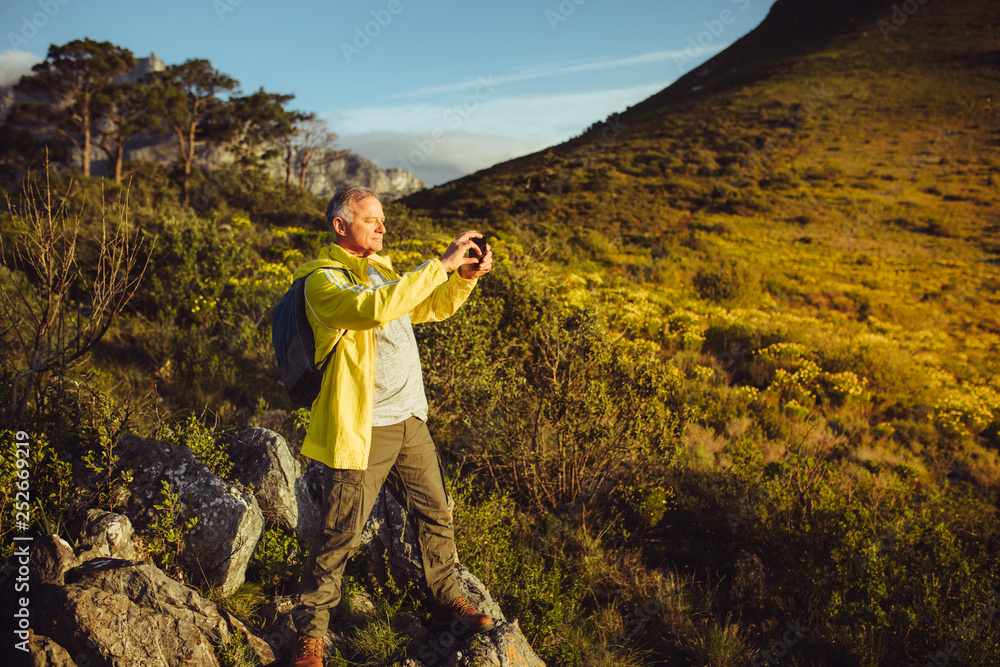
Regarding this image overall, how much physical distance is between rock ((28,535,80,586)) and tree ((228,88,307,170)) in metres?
24.3

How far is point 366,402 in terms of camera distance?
75.0 inches

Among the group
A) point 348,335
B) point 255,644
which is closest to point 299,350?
point 348,335

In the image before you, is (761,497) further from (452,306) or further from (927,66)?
(927,66)

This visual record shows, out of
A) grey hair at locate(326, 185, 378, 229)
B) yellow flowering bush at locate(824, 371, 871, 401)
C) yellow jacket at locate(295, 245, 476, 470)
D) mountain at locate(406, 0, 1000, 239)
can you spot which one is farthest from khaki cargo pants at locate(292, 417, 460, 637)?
mountain at locate(406, 0, 1000, 239)

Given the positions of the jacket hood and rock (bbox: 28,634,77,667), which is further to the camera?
the jacket hood

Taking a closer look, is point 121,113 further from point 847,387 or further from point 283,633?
point 847,387

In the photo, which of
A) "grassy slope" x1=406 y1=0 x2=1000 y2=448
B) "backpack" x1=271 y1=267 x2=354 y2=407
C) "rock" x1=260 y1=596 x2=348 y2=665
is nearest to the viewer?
"backpack" x1=271 y1=267 x2=354 y2=407

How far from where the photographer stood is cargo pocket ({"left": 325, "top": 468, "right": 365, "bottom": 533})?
194 cm

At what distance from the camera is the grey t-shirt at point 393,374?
6.70ft

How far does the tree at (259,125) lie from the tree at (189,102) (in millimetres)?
777

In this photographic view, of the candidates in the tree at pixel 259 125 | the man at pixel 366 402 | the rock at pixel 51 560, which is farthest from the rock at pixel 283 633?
the tree at pixel 259 125

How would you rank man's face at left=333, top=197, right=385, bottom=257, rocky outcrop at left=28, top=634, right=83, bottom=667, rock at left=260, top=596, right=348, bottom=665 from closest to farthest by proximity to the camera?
rocky outcrop at left=28, top=634, right=83, bottom=667, man's face at left=333, top=197, right=385, bottom=257, rock at left=260, top=596, right=348, bottom=665

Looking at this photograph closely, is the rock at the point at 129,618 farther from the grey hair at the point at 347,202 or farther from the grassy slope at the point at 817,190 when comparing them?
the grassy slope at the point at 817,190

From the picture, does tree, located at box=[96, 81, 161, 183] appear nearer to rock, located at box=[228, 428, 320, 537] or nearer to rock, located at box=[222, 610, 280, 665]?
rock, located at box=[228, 428, 320, 537]
